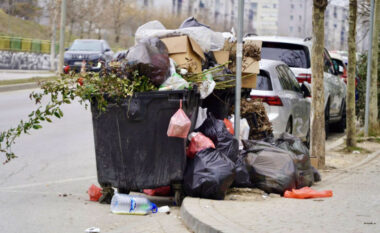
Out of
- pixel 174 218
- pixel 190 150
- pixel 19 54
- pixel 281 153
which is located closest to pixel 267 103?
pixel 281 153

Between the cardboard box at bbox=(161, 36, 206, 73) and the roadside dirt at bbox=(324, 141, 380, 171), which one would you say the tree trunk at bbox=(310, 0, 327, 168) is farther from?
the cardboard box at bbox=(161, 36, 206, 73)

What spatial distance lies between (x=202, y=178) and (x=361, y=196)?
74.6 inches

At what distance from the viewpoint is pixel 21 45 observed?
39969 mm

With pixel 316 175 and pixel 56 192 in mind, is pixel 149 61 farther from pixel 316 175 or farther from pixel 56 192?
pixel 316 175

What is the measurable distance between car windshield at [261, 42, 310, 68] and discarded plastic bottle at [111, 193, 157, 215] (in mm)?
6562

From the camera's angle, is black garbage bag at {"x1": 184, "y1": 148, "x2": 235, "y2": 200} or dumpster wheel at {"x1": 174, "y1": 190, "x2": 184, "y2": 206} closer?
black garbage bag at {"x1": 184, "y1": 148, "x2": 235, "y2": 200}

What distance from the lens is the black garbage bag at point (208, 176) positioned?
6.98m

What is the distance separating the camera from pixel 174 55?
759 centimetres

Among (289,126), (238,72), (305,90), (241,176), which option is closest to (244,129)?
(238,72)

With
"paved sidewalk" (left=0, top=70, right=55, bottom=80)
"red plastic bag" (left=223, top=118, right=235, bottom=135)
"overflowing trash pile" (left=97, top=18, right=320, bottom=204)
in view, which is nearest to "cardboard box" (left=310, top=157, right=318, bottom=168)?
"overflowing trash pile" (left=97, top=18, right=320, bottom=204)

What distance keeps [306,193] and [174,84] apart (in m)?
1.85

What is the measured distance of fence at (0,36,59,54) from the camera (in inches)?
1490

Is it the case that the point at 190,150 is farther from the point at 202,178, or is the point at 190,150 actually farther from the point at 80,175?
the point at 80,175

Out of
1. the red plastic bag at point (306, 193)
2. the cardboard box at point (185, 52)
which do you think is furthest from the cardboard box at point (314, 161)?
the cardboard box at point (185, 52)
